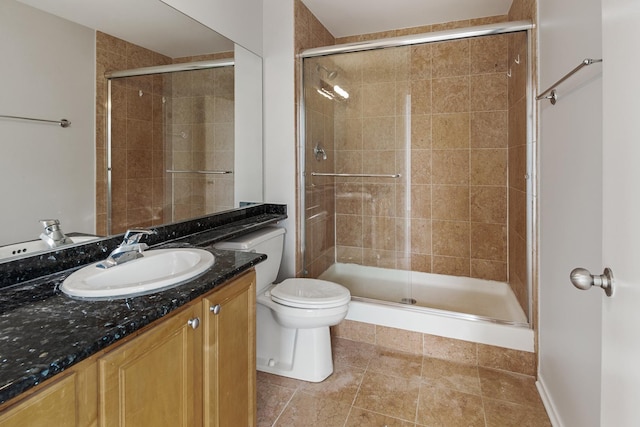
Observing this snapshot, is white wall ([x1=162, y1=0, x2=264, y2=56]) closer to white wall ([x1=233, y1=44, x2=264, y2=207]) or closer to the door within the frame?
white wall ([x1=233, y1=44, x2=264, y2=207])

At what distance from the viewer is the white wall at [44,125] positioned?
3.65 ft

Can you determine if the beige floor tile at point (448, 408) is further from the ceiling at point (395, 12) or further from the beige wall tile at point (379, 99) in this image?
the ceiling at point (395, 12)

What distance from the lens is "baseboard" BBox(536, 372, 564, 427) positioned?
1604mm

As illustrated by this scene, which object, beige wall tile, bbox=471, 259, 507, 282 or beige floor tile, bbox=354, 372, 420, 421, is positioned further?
beige wall tile, bbox=471, 259, 507, 282

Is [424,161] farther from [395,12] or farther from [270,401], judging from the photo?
[270,401]

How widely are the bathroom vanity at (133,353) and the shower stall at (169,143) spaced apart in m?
0.41

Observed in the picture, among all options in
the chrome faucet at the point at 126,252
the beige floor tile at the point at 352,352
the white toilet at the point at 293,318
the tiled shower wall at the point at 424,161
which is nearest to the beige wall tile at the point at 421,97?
the tiled shower wall at the point at 424,161

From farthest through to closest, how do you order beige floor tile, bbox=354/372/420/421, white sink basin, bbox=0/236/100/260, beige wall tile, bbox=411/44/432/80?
beige wall tile, bbox=411/44/432/80 → beige floor tile, bbox=354/372/420/421 → white sink basin, bbox=0/236/100/260

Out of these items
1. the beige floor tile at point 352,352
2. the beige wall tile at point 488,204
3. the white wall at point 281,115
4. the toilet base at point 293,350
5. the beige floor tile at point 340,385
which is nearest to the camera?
the beige floor tile at point 340,385

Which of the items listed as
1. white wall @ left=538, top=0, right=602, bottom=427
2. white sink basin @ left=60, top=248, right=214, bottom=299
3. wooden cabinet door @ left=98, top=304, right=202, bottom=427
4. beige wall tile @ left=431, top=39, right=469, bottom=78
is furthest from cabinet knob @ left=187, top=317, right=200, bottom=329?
beige wall tile @ left=431, top=39, right=469, bottom=78

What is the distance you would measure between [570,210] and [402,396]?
1.23 m

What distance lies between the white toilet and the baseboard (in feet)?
3.56

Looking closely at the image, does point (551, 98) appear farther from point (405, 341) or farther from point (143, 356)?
point (143, 356)

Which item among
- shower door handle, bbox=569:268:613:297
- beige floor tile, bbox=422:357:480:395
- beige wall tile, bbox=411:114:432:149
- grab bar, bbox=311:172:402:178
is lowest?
beige floor tile, bbox=422:357:480:395
